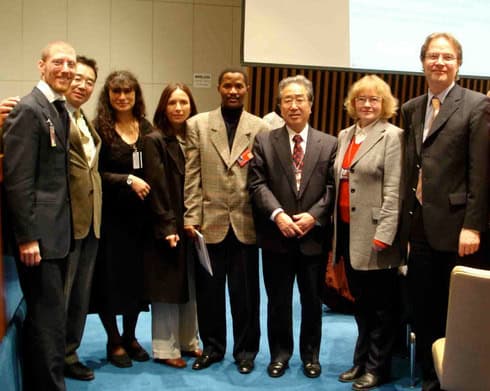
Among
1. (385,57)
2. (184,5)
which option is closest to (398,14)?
(385,57)

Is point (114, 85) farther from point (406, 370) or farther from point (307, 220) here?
point (406, 370)

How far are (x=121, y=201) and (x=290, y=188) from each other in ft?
3.07

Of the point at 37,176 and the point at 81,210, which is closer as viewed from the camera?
the point at 37,176

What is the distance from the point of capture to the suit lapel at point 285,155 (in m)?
3.31

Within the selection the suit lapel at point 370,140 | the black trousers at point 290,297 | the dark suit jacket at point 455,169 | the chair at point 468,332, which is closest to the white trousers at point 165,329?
the black trousers at point 290,297

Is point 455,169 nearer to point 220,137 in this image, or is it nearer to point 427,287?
point 427,287

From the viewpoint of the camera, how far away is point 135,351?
3635mm

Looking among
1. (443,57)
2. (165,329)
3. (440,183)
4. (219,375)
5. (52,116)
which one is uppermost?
(443,57)

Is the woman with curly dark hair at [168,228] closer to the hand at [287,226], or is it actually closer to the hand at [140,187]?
the hand at [140,187]

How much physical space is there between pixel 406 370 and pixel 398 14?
4432 mm

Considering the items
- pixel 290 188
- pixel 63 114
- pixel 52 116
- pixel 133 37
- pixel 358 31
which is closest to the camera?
pixel 52 116

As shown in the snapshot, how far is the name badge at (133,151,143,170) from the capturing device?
3354 mm

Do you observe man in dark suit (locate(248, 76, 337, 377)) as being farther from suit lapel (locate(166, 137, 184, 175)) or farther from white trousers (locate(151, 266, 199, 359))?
white trousers (locate(151, 266, 199, 359))

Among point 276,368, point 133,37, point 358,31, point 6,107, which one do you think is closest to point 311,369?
point 276,368
